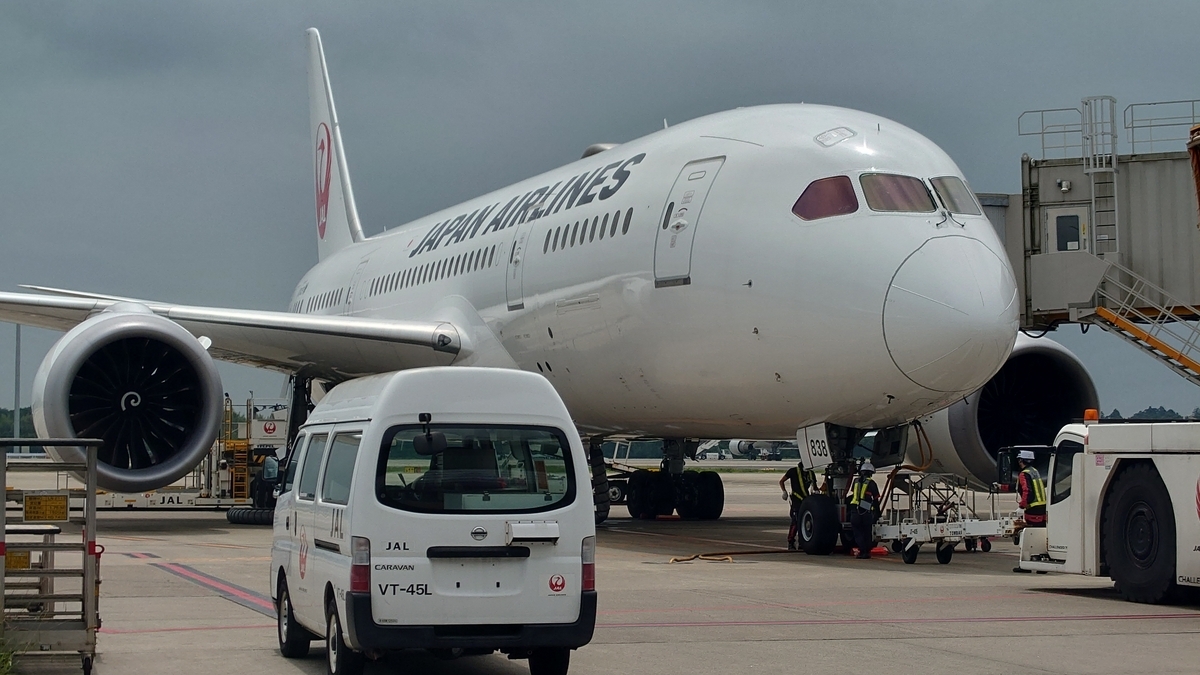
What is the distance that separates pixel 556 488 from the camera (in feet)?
24.2

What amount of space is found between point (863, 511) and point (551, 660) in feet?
23.4

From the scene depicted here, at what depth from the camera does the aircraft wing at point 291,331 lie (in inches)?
724

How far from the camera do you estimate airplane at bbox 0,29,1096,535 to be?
1258cm

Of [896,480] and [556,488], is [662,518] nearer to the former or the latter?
[896,480]

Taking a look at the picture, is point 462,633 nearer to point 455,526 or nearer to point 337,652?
point 455,526

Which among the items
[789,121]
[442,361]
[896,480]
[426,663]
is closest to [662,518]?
[442,361]

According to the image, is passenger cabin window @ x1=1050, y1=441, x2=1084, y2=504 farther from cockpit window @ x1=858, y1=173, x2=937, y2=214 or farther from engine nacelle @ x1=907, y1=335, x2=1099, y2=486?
engine nacelle @ x1=907, y1=335, x2=1099, y2=486

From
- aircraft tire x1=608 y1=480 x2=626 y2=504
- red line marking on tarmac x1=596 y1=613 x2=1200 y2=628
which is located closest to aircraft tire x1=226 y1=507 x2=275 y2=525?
aircraft tire x1=608 y1=480 x2=626 y2=504

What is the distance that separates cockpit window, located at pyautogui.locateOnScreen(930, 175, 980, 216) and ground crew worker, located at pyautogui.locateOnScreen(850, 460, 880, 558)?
2600 millimetres

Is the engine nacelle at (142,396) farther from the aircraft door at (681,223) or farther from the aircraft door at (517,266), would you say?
the aircraft door at (681,223)

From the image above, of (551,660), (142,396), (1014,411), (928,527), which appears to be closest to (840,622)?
(551,660)

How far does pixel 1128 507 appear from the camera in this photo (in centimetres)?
1129

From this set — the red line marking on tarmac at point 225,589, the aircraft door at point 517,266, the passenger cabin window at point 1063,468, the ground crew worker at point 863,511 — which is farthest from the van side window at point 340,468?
the aircraft door at point 517,266

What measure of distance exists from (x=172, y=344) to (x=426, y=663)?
10.2m
